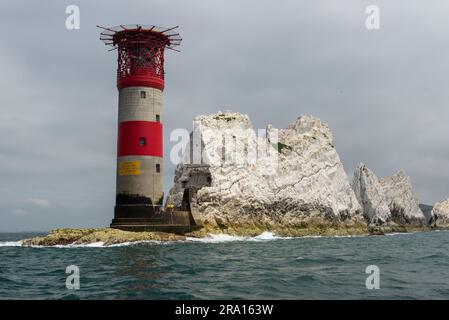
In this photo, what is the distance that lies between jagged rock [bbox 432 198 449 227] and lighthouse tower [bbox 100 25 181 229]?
10014cm

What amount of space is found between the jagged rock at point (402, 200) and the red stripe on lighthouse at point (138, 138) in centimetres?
7845

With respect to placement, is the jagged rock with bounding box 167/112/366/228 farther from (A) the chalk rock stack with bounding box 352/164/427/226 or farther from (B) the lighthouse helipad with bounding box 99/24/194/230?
(A) the chalk rock stack with bounding box 352/164/427/226

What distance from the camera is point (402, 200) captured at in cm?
12044

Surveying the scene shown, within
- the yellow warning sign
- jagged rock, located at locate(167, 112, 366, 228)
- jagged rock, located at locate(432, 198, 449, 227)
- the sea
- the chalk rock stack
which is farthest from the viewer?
jagged rock, located at locate(432, 198, 449, 227)

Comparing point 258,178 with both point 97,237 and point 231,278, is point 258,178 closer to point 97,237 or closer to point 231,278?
point 97,237

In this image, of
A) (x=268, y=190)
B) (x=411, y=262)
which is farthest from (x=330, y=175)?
(x=411, y=262)

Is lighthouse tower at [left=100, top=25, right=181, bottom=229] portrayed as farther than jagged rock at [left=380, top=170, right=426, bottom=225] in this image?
No

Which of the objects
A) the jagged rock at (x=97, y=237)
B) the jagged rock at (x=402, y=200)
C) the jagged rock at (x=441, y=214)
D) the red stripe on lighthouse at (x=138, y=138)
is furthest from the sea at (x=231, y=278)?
the jagged rock at (x=441, y=214)

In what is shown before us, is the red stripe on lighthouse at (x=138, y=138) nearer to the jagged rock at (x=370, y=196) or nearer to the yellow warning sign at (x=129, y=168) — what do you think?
the yellow warning sign at (x=129, y=168)

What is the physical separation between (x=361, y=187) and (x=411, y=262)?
78.2 meters

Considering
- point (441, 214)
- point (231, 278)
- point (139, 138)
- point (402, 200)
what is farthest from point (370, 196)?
point (231, 278)

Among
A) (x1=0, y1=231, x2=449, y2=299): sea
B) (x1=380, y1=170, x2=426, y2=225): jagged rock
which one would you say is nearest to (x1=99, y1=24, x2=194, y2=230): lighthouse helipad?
(x1=0, y1=231, x2=449, y2=299): sea

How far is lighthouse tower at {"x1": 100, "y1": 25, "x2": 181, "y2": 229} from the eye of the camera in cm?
5591

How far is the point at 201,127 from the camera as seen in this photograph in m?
71.6
